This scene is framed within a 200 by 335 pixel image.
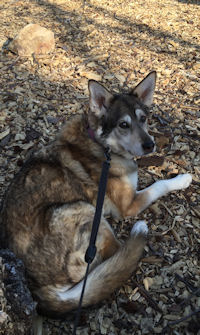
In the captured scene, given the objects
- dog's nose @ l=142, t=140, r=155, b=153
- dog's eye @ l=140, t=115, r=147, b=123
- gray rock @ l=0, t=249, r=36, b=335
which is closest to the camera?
gray rock @ l=0, t=249, r=36, b=335

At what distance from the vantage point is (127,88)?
570cm

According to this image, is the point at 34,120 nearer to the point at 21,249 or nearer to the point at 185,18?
the point at 21,249

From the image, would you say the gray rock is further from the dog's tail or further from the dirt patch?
the dirt patch

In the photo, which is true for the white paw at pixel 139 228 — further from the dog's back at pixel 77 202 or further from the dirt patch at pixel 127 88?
the dirt patch at pixel 127 88

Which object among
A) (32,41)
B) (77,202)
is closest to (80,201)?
(77,202)

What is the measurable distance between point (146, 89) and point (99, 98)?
703 mm

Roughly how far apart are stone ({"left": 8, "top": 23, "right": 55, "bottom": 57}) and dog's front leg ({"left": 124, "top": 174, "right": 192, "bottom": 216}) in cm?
414

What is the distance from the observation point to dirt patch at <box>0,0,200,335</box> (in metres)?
3.03

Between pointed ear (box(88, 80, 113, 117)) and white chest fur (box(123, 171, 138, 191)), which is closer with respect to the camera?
pointed ear (box(88, 80, 113, 117))

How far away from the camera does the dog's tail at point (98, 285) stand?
2.64m

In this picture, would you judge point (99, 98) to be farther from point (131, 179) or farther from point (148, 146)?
point (131, 179)

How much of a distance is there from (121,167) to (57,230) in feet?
3.84

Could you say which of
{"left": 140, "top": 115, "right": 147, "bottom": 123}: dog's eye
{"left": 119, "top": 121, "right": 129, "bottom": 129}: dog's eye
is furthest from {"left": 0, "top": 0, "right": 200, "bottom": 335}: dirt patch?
{"left": 119, "top": 121, "right": 129, "bottom": 129}: dog's eye

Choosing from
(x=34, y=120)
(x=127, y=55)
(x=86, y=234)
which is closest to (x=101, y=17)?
(x=127, y=55)
